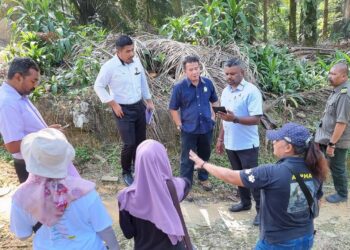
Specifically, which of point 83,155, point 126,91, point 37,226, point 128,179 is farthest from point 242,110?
point 83,155

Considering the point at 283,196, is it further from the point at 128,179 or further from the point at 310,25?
the point at 310,25

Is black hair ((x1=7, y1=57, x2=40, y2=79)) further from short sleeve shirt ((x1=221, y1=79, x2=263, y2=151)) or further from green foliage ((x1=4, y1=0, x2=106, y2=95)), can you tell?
green foliage ((x1=4, y1=0, x2=106, y2=95))

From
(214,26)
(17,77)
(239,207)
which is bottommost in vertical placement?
(239,207)

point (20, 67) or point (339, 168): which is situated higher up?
point (20, 67)

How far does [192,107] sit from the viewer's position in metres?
4.52

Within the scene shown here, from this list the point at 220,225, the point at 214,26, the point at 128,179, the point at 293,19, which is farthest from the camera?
the point at 293,19

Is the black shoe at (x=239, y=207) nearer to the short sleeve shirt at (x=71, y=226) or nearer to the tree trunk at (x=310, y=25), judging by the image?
the short sleeve shirt at (x=71, y=226)

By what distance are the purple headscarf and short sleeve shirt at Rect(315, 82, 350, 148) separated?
113 inches

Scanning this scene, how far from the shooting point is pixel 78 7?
1094cm

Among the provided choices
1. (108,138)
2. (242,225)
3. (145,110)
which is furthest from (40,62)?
(242,225)

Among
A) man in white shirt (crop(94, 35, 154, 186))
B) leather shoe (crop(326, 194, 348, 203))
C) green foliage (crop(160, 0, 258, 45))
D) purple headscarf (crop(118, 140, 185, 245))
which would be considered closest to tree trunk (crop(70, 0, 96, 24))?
green foliage (crop(160, 0, 258, 45))

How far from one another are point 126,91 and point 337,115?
2.57 metres

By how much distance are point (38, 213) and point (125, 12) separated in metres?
10.1

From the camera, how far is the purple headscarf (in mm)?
2256
